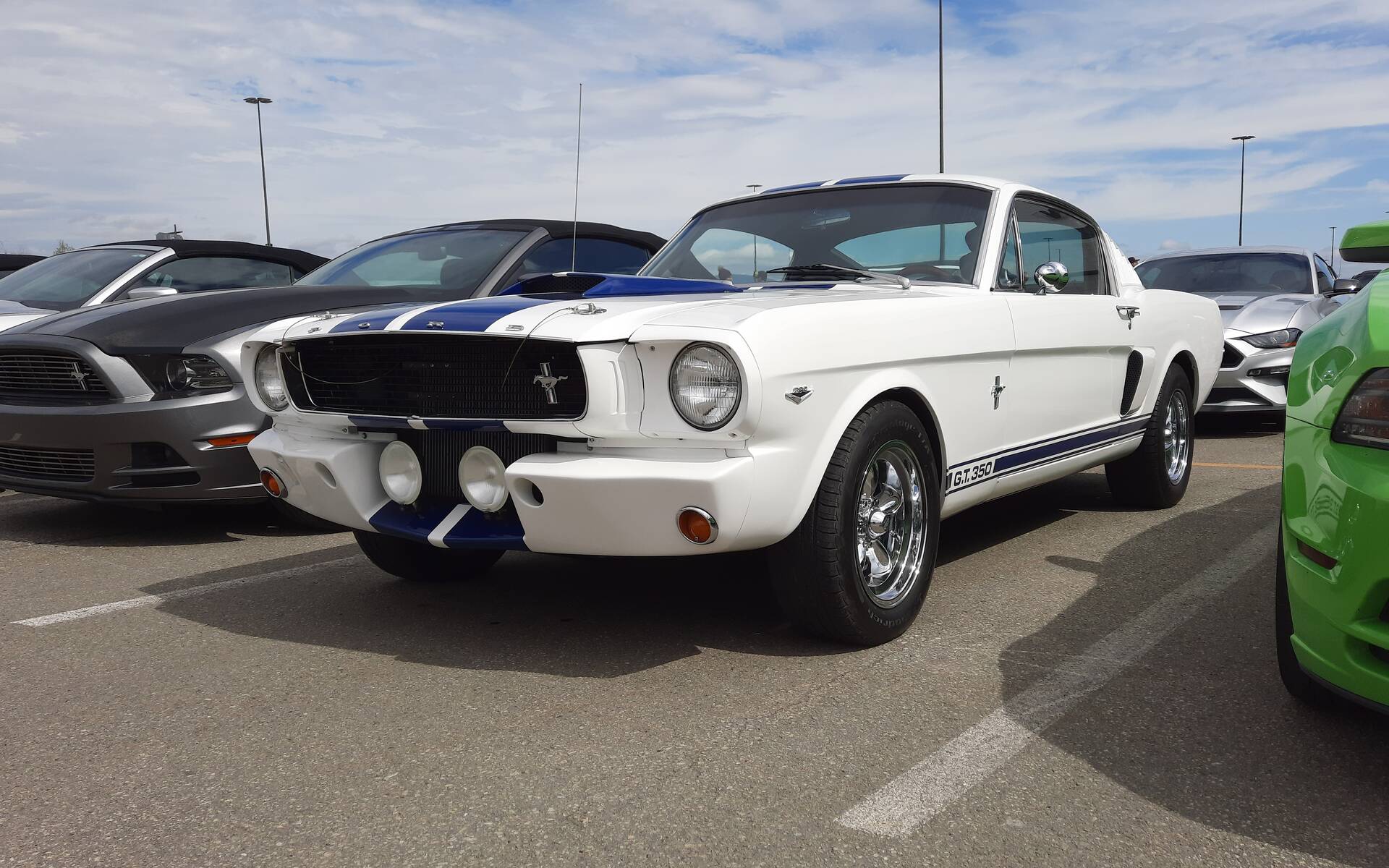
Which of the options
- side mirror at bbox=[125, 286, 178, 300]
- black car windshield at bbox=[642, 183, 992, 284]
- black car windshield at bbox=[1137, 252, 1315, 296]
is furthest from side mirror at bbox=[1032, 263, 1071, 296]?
black car windshield at bbox=[1137, 252, 1315, 296]

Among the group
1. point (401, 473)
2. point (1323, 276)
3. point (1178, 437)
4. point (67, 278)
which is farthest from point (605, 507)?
point (1323, 276)

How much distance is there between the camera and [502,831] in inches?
89.7

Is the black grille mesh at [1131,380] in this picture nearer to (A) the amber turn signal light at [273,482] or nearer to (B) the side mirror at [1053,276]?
(B) the side mirror at [1053,276]

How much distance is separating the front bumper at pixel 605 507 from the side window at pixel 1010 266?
174 centimetres

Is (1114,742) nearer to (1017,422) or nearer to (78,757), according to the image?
(1017,422)

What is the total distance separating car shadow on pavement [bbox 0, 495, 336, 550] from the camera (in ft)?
17.4

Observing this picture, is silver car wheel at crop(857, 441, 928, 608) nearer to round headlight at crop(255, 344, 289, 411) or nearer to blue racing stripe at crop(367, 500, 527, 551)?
blue racing stripe at crop(367, 500, 527, 551)

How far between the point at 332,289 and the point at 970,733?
3.93 m

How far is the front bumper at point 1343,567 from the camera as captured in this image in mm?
2246

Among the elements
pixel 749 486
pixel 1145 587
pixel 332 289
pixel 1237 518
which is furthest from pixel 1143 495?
pixel 332 289

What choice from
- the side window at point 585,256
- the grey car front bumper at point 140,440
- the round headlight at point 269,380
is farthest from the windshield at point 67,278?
the round headlight at point 269,380

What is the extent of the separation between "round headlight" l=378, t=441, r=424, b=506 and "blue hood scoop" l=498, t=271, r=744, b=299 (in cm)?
65

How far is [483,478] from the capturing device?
10.6 ft

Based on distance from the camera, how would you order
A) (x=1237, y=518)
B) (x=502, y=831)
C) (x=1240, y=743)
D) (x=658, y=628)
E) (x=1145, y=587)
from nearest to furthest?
(x=502, y=831) → (x=1240, y=743) → (x=658, y=628) → (x=1145, y=587) → (x=1237, y=518)
